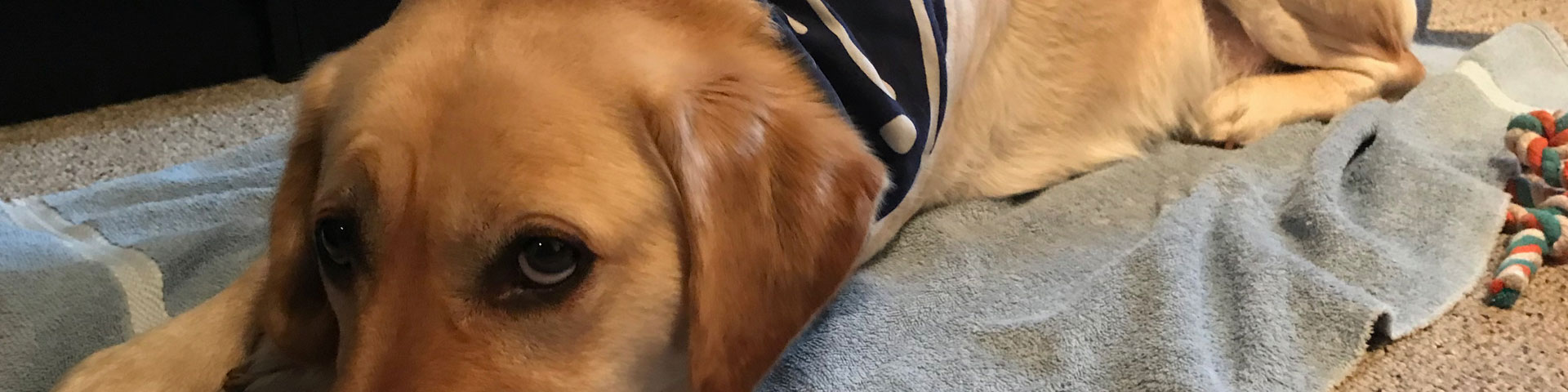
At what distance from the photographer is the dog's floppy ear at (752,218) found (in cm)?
95

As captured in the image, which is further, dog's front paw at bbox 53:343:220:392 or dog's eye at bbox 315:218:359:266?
dog's front paw at bbox 53:343:220:392

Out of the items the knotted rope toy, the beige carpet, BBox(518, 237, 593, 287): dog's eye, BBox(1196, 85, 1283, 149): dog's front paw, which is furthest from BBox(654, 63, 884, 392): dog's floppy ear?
BBox(1196, 85, 1283, 149): dog's front paw

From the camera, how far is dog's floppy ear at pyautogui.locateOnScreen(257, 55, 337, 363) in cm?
107

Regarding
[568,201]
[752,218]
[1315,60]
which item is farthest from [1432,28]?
[568,201]

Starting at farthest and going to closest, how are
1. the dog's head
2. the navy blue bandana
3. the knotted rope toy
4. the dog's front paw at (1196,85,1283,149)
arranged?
the dog's front paw at (1196,85,1283,149)
the knotted rope toy
the navy blue bandana
the dog's head

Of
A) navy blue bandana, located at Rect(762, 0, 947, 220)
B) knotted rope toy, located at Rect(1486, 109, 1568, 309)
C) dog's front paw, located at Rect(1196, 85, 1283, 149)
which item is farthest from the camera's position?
dog's front paw, located at Rect(1196, 85, 1283, 149)

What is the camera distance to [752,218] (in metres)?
0.97

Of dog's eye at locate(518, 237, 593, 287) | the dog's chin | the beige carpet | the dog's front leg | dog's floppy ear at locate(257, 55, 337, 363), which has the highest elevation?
dog's eye at locate(518, 237, 593, 287)

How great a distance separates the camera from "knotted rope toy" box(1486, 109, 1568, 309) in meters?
1.37

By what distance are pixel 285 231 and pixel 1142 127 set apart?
1369 millimetres

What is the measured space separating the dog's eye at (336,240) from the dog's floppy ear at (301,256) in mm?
59

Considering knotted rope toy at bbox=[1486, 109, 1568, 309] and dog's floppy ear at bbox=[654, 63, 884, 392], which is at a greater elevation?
dog's floppy ear at bbox=[654, 63, 884, 392]

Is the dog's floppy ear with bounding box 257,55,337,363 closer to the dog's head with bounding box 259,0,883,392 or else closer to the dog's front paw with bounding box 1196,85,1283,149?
the dog's head with bounding box 259,0,883,392

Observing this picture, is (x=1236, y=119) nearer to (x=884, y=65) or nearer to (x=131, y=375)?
(x=884, y=65)
